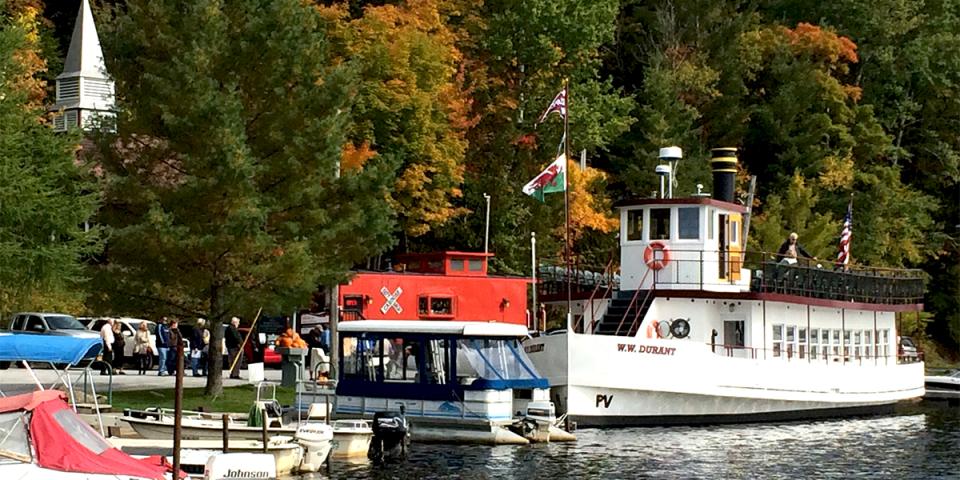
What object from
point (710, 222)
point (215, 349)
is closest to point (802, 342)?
point (710, 222)

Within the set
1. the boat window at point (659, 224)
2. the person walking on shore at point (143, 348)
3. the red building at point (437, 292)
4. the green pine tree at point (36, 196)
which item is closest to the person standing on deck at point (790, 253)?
the boat window at point (659, 224)

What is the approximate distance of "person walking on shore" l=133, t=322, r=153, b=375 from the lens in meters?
49.5

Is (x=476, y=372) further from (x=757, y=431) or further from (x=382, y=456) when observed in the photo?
(x=757, y=431)

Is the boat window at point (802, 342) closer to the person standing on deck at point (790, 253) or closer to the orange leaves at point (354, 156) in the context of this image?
the person standing on deck at point (790, 253)

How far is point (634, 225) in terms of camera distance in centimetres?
4766

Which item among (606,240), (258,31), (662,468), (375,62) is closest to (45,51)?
(375,62)

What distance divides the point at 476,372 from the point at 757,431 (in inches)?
391

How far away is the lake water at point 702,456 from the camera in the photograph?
1318 inches

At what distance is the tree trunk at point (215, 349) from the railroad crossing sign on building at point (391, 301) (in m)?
13.6

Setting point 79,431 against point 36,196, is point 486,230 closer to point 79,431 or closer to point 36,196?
point 36,196

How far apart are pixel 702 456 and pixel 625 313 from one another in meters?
8.91

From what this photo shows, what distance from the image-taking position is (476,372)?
38.3 m

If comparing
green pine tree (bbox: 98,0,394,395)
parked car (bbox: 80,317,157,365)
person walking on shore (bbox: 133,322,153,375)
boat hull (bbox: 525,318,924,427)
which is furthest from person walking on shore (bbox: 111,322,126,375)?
boat hull (bbox: 525,318,924,427)

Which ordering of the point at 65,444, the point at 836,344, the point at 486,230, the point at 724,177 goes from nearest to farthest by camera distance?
the point at 65,444, the point at 724,177, the point at 836,344, the point at 486,230
